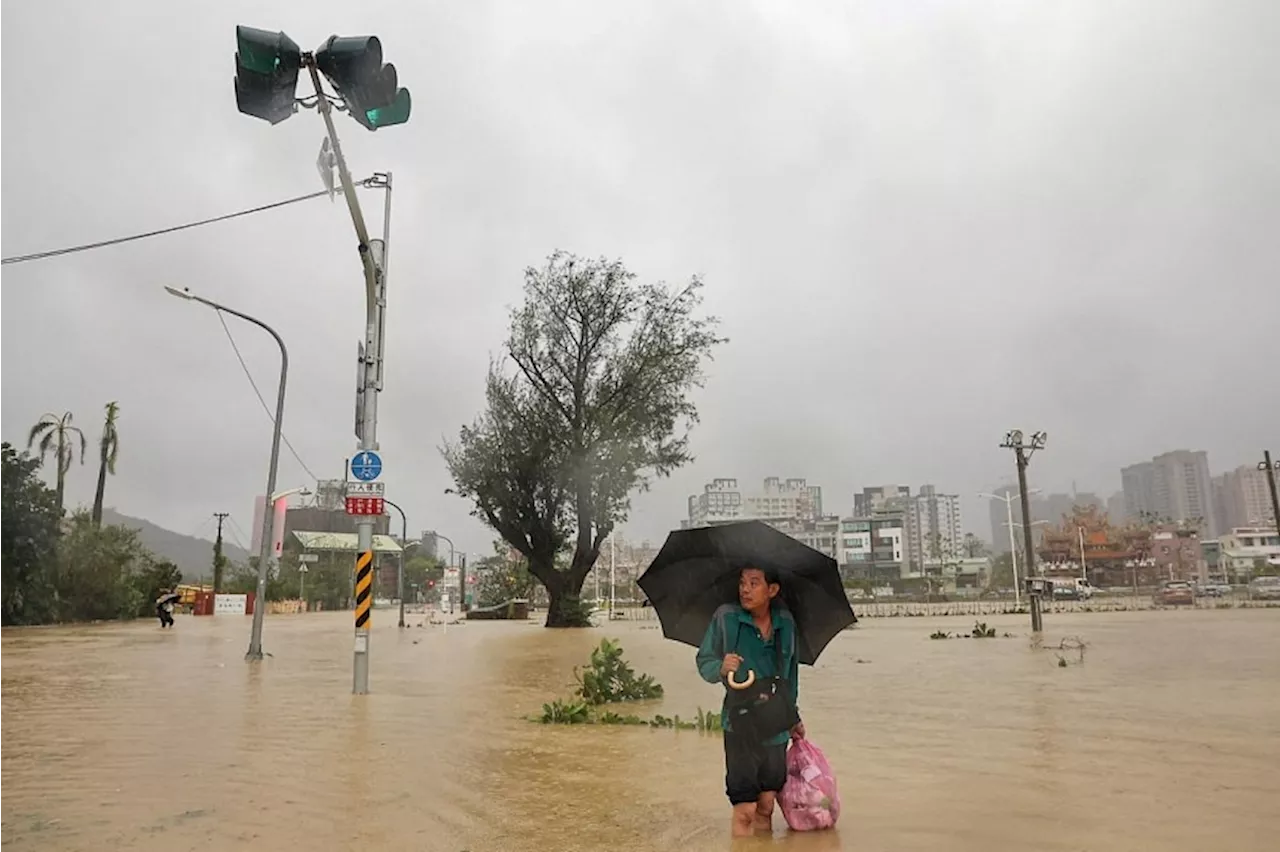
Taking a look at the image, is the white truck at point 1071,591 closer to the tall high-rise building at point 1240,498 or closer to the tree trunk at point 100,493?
the tree trunk at point 100,493

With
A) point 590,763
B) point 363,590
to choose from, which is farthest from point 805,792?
point 363,590

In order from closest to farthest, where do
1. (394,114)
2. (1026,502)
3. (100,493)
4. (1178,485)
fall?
(394,114) < (1026,502) < (100,493) < (1178,485)

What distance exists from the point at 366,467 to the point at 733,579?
9077 mm

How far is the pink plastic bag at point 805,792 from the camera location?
16.6 ft

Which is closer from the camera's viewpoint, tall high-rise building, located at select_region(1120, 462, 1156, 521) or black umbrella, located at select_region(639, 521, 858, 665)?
black umbrella, located at select_region(639, 521, 858, 665)

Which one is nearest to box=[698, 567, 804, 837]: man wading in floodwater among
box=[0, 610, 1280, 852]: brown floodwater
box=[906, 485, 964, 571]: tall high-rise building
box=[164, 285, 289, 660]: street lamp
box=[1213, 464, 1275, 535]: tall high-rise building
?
A: box=[0, 610, 1280, 852]: brown floodwater

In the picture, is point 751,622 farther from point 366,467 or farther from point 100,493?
point 100,493

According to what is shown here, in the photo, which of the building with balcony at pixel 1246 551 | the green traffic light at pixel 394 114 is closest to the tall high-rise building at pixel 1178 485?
the building with balcony at pixel 1246 551

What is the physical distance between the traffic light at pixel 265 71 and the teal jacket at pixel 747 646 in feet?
20.6

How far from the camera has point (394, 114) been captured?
850cm

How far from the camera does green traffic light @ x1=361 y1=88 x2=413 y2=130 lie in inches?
332

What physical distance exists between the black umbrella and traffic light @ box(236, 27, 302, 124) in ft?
18.9

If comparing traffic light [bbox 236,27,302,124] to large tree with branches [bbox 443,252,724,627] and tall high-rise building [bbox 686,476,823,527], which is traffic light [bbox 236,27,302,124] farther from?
tall high-rise building [bbox 686,476,823,527]

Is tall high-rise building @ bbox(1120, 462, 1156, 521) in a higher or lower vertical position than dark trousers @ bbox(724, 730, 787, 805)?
higher
